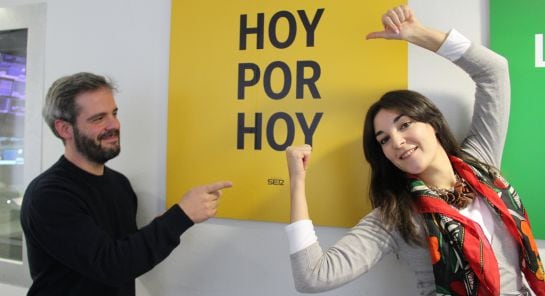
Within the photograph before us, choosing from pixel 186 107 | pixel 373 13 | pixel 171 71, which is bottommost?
pixel 186 107

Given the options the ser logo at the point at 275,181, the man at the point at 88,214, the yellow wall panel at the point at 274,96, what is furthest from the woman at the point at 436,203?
the man at the point at 88,214

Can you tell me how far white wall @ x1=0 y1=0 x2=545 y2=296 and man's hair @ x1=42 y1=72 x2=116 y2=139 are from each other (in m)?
0.22

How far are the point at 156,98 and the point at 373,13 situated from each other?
32.7 inches

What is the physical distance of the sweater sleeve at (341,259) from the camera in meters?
0.78

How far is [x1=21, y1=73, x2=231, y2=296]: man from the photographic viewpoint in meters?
0.90

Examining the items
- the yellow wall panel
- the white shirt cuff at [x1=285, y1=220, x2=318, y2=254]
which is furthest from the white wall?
the white shirt cuff at [x1=285, y1=220, x2=318, y2=254]

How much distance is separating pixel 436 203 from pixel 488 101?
12.8 inches

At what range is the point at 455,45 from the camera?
85cm

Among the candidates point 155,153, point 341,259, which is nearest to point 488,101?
point 341,259

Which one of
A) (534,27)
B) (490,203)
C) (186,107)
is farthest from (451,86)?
(186,107)

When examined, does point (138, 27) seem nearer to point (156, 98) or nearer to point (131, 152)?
point (156, 98)

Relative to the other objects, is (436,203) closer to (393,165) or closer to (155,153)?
(393,165)

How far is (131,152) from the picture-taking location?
1290mm

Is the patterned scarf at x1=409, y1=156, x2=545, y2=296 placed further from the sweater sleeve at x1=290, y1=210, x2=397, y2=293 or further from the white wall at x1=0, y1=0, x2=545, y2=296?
the white wall at x1=0, y1=0, x2=545, y2=296
